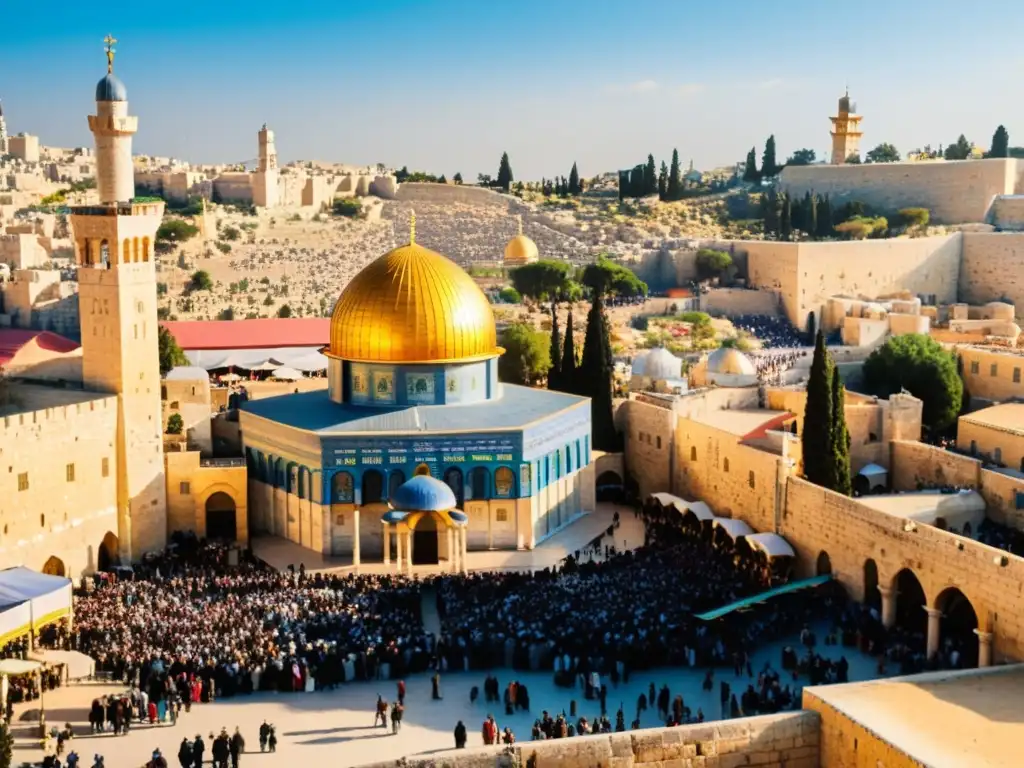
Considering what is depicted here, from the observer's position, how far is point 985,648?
2012cm

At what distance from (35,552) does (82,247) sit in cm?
597

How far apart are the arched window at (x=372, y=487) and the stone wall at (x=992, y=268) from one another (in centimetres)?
3165

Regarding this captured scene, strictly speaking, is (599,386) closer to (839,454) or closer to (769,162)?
(839,454)

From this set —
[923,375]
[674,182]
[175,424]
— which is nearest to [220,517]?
[175,424]

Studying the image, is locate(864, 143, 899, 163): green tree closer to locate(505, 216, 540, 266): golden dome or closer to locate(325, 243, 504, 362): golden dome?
locate(505, 216, 540, 266): golden dome

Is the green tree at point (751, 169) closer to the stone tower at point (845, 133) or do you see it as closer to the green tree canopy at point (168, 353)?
the stone tower at point (845, 133)

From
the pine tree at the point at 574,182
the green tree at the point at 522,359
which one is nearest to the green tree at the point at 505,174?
the pine tree at the point at 574,182

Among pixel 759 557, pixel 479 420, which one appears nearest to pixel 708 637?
pixel 759 557

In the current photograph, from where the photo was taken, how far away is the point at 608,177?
265 ft

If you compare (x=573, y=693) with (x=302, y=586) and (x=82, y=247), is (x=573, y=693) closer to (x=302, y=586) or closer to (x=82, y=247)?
(x=302, y=586)

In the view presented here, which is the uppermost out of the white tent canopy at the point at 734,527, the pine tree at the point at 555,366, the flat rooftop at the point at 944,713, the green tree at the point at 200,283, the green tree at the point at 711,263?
the green tree at the point at 711,263

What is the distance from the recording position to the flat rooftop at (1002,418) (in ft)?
96.0

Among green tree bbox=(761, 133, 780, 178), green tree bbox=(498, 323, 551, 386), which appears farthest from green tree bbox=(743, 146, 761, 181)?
green tree bbox=(498, 323, 551, 386)

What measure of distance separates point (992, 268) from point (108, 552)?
122 feet
